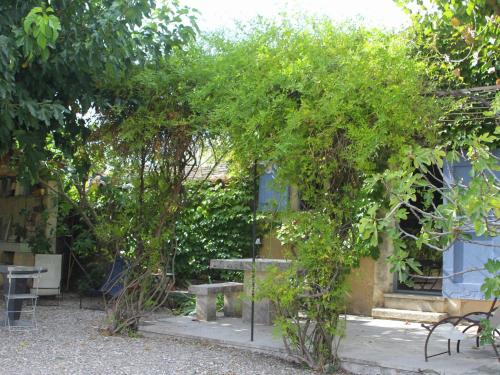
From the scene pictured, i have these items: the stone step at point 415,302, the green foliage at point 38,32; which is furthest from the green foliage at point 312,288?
the stone step at point 415,302

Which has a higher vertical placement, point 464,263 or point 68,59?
point 68,59

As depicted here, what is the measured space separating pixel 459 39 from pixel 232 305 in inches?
201

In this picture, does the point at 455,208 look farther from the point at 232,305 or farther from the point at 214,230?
the point at 214,230

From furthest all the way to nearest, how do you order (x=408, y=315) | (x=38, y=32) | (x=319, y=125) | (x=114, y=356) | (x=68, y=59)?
1. (x=408, y=315)
2. (x=68, y=59)
3. (x=114, y=356)
4. (x=38, y=32)
5. (x=319, y=125)

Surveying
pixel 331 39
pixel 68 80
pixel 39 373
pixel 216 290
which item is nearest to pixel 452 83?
pixel 331 39

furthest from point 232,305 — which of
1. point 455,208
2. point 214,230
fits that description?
point 455,208

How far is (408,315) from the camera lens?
9883mm

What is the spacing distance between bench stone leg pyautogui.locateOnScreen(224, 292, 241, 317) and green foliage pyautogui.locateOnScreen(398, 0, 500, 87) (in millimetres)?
4413

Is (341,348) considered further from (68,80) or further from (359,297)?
(68,80)

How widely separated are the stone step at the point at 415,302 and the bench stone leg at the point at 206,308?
2808mm

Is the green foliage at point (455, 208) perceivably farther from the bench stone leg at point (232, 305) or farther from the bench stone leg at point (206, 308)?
the bench stone leg at point (232, 305)

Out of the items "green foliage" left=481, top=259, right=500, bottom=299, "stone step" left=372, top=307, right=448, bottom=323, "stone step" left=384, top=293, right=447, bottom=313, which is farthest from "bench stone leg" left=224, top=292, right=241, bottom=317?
"green foliage" left=481, top=259, right=500, bottom=299

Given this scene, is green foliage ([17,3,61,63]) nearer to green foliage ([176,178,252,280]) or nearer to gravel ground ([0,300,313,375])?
gravel ground ([0,300,313,375])

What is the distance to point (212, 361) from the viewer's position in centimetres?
→ 691
